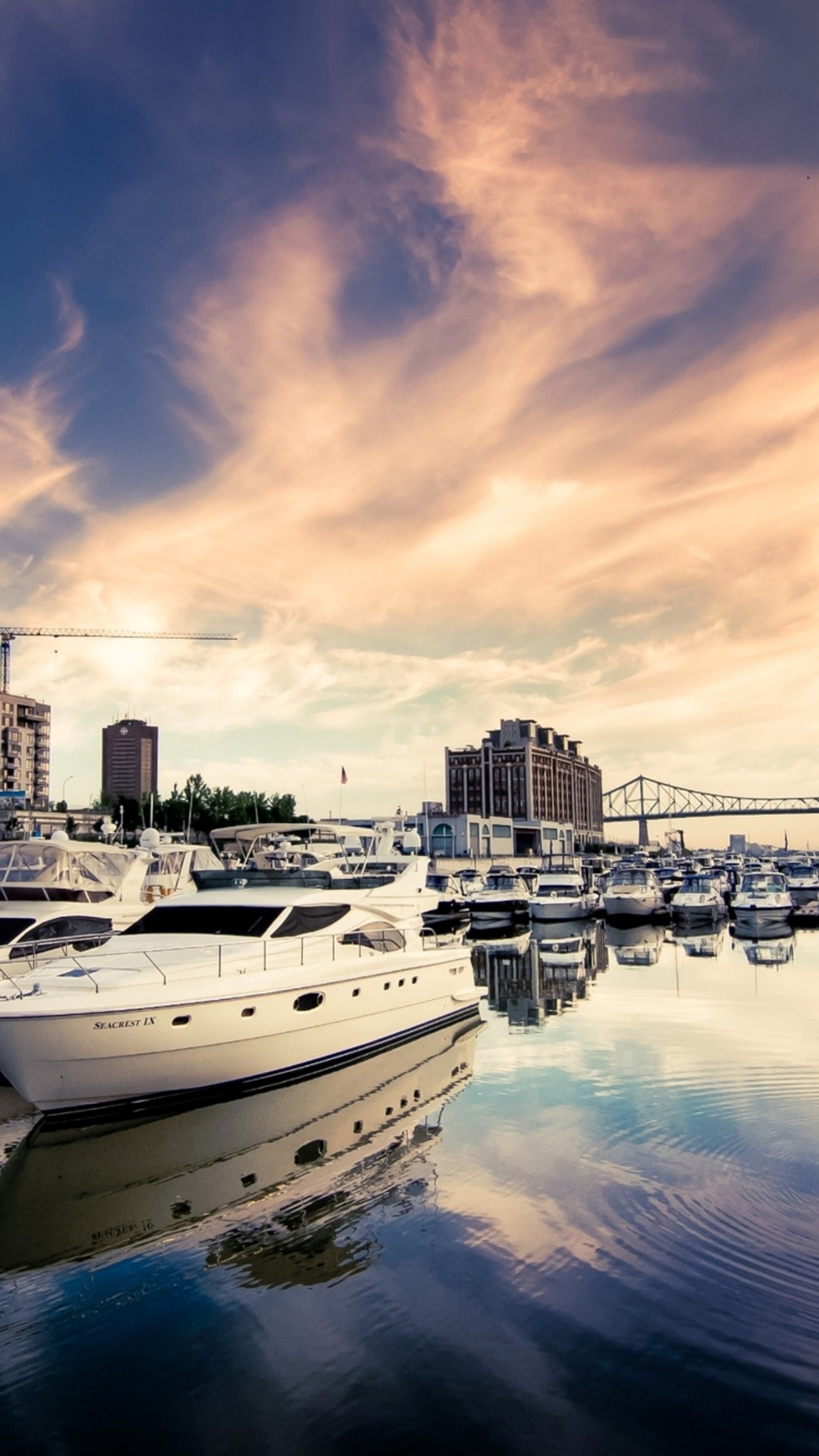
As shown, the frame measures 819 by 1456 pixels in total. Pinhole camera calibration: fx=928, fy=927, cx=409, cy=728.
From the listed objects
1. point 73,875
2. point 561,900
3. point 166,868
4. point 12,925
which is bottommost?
point 561,900

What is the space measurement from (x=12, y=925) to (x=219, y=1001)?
802 cm

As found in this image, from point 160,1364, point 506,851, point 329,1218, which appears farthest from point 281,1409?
point 506,851

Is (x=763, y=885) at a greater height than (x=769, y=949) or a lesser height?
greater

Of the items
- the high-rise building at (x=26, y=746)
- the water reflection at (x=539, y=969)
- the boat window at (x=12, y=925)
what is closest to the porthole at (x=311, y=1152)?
the water reflection at (x=539, y=969)

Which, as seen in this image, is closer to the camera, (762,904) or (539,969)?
(539,969)

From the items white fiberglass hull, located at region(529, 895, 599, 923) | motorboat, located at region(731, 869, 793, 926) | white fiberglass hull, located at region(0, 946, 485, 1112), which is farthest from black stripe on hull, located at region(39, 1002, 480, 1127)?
motorboat, located at region(731, 869, 793, 926)

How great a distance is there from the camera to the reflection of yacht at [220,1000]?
41.6ft

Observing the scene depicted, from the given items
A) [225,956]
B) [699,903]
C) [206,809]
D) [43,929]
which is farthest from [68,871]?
[206,809]

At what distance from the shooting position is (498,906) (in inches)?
1813

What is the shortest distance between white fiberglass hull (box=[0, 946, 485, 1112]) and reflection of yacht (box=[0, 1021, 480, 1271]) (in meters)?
0.45

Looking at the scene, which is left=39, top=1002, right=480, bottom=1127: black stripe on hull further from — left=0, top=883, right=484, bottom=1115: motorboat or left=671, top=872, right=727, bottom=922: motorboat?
left=671, top=872, right=727, bottom=922: motorboat

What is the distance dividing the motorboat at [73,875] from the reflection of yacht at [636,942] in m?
15.9

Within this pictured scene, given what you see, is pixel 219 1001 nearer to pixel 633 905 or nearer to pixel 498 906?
pixel 498 906

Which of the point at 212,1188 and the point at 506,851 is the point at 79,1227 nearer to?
the point at 212,1188
